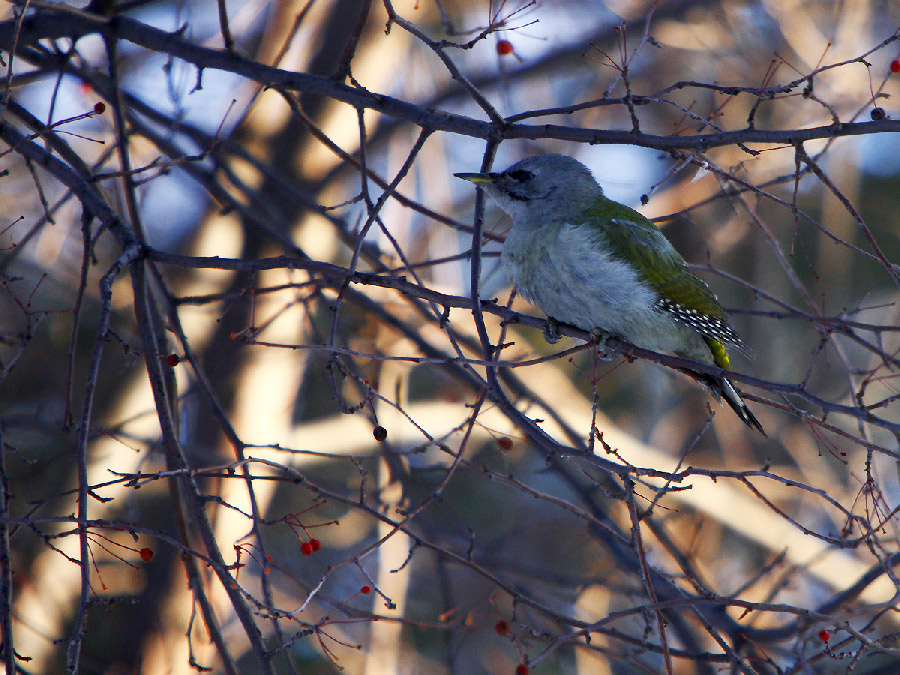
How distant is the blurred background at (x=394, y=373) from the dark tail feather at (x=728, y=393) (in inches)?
Result: 17.2

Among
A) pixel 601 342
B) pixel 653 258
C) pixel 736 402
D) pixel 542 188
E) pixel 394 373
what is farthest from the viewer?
pixel 394 373

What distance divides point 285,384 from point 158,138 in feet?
8.48

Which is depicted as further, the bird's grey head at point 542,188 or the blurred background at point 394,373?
the bird's grey head at point 542,188

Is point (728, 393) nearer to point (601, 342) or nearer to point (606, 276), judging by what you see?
point (601, 342)

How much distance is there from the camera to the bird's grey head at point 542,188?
509cm

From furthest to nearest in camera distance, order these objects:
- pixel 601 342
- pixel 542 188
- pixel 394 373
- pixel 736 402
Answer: pixel 394 373
pixel 542 188
pixel 736 402
pixel 601 342

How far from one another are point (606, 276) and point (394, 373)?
9.93 ft

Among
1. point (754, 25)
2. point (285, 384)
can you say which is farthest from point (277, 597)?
point (754, 25)

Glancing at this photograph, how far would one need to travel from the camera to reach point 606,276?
4.47 m

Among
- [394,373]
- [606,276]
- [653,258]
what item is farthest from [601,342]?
[394,373]

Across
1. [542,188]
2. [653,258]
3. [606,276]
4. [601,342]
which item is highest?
[542,188]

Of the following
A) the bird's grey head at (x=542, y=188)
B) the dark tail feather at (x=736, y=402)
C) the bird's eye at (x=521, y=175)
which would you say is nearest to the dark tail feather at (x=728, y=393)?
the dark tail feather at (x=736, y=402)

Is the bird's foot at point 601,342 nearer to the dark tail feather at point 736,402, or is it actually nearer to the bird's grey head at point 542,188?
the dark tail feather at point 736,402

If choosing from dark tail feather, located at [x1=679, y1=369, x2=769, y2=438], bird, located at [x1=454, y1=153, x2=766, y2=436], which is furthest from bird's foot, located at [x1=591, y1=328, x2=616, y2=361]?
dark tail feather, located at [x1=679, y1=369, x2=769, y2=438]
